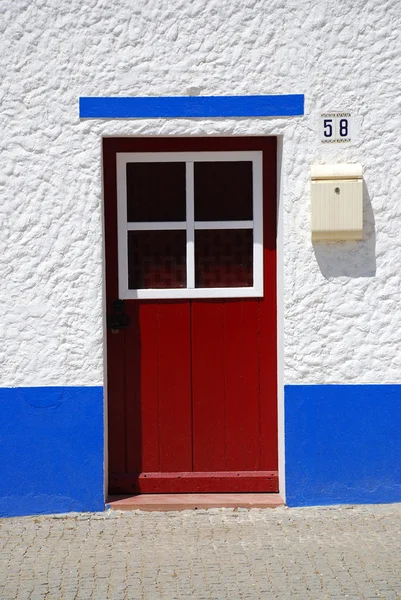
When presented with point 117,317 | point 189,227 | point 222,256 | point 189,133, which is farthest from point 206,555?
point 189,133

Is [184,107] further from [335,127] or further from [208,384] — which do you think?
[208,384]

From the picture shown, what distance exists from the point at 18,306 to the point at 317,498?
226 cm

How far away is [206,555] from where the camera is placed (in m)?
5.45

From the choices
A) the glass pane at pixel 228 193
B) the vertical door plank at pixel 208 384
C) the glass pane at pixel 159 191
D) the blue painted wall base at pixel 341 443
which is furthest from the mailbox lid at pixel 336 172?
the blue painted wall base at pixel 341 443

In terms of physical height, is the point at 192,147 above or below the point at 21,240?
above

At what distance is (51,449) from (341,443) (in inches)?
72.7

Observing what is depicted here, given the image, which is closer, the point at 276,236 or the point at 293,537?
the point at 293,537

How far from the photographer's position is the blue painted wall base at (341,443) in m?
6.22

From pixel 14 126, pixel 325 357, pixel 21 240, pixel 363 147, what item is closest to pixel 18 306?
pixel 21 240

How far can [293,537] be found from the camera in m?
5.72

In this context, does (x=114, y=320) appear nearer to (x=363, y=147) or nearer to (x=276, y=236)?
(x=276, y=236)

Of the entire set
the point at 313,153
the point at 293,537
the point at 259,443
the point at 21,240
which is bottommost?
the point at 293,537

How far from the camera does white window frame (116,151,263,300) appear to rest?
6.41m

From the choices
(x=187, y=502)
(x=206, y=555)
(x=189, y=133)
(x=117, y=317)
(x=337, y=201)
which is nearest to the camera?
(x=206, y=555)
